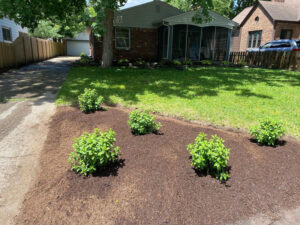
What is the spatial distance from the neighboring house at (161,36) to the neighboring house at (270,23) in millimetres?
9518

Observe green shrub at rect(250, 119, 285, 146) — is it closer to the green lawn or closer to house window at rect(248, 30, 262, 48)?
the green lawn

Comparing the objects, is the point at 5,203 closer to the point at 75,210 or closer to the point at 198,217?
the point at 75,210

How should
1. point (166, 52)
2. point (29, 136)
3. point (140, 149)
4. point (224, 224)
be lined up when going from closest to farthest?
1. point (224, 224)
2. point (140, 149)
3. point (29, 136)
4. point (166, 52)

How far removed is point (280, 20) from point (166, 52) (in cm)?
1381

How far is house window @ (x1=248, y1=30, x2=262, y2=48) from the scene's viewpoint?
2455cm

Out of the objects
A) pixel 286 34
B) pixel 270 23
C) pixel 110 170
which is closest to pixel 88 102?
pixel 110 170

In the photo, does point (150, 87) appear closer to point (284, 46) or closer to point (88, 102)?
point (88, 102)

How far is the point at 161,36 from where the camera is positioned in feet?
52.6

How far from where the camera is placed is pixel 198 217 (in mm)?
2283

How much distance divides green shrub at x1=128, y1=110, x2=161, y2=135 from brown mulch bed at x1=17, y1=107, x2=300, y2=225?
8.7 inches

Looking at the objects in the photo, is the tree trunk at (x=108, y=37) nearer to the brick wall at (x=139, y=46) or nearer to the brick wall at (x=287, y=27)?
the brick wall at (x=139, y=46)

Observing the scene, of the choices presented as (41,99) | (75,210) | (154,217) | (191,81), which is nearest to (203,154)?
(154,217)

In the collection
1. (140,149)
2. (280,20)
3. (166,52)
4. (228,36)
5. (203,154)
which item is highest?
(280,20)

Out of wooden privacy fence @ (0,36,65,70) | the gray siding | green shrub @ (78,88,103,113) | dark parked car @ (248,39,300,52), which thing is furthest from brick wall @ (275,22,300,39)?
green shrub @ (78,88,103,113)
